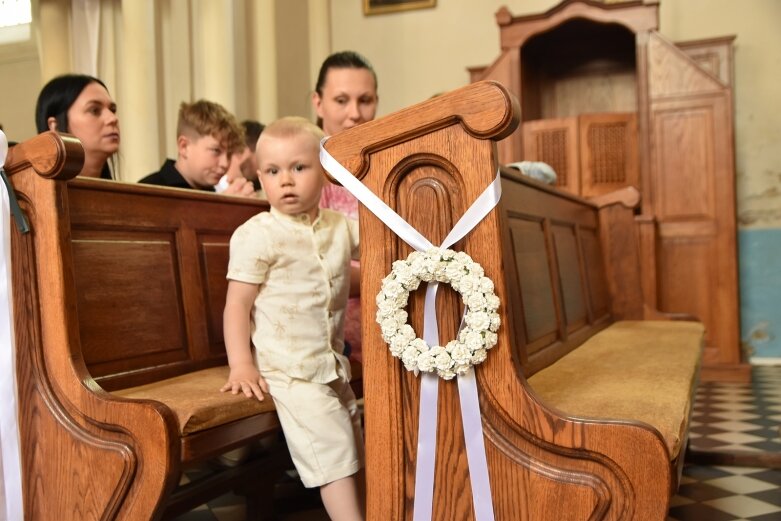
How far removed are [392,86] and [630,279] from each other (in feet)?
17.1

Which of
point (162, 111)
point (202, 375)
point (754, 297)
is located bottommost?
point (754, 297)

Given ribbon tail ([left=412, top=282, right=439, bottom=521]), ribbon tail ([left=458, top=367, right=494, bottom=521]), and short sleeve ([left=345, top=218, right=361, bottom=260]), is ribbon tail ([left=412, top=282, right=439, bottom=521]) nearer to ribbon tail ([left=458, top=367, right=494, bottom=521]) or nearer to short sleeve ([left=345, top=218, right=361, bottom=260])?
ribbon tail ([left=458, top=367, right=494, bottom=521])

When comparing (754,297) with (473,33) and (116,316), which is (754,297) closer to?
(473,33)

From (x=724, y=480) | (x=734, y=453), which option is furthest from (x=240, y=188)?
(x=734, y=453)

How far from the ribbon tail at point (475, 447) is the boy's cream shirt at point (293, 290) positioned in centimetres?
64

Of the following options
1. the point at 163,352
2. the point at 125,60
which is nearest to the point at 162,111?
the point at 125,60

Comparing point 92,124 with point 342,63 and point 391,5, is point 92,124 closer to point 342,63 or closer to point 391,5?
point 342,63

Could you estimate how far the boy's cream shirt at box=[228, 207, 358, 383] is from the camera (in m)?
2.28

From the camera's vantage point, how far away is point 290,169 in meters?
2.34

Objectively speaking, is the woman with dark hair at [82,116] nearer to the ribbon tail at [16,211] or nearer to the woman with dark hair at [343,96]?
the woman with dark hair at [343,96]

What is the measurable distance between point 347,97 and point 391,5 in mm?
6246

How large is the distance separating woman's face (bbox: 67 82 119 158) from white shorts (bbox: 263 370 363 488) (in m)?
1.67

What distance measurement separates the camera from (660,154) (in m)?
7.00

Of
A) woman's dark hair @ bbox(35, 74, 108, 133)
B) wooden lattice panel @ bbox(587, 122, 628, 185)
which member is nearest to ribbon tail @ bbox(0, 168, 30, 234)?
woman's dark hair @ bbox(35, 74, 108, 133)
